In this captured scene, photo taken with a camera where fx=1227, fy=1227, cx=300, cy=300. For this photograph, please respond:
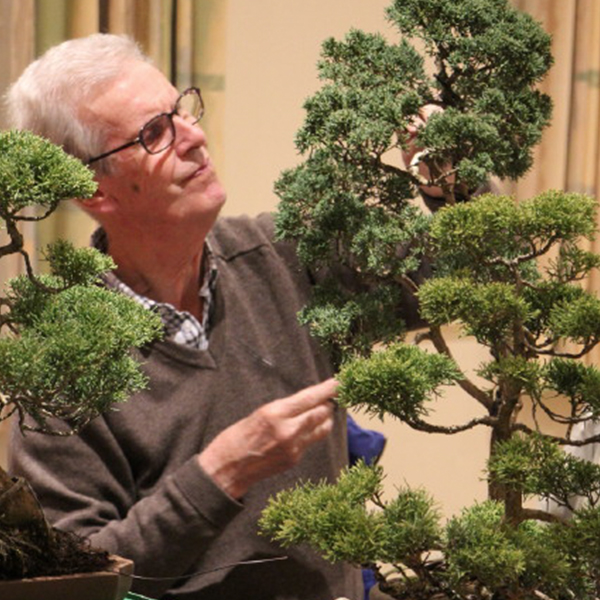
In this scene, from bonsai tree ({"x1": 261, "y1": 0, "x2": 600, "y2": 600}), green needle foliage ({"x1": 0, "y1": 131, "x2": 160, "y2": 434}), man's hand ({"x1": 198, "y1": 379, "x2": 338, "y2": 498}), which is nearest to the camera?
green needle foliage ({"x1": 0, "y1": 131, "x2": 160, "y2": 434})

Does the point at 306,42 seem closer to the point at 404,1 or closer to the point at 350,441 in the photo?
the point at 350,441

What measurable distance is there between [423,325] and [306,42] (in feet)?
5.42

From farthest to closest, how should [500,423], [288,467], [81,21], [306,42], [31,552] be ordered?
1. [306,42]
2. [81,21]
3. [288,467]
4. [500,423]
5. [31,552]

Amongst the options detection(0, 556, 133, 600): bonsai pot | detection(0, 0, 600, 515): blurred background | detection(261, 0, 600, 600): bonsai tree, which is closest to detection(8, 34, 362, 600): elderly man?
detection(261, 0, 600, 600): bonsai tree

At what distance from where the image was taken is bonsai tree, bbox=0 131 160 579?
41.9 inches

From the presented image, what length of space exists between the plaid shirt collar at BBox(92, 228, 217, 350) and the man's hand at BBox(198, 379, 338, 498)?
0.84 feet

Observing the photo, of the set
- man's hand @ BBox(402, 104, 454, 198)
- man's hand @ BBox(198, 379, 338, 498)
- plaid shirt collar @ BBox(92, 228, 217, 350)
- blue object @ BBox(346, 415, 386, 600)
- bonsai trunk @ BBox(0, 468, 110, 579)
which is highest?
man's hand @ BBox(402, 104, 454, 198)

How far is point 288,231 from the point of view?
158cm

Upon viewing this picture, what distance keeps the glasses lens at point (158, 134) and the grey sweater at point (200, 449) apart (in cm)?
30

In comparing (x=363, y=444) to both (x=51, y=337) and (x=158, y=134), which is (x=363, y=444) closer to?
(x=158, y=134)

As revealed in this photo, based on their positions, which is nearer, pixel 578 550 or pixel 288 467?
pixel 578 550

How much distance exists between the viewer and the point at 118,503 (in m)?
1.98

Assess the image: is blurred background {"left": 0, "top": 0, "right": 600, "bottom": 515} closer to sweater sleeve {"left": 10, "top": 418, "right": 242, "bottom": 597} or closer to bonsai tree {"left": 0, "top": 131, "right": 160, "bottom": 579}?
sweater sleeve {"left": 10, "top": 418, "right": 242, "bottom": 597}

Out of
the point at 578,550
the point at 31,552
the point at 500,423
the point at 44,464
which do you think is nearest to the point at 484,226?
the point at 500,423
